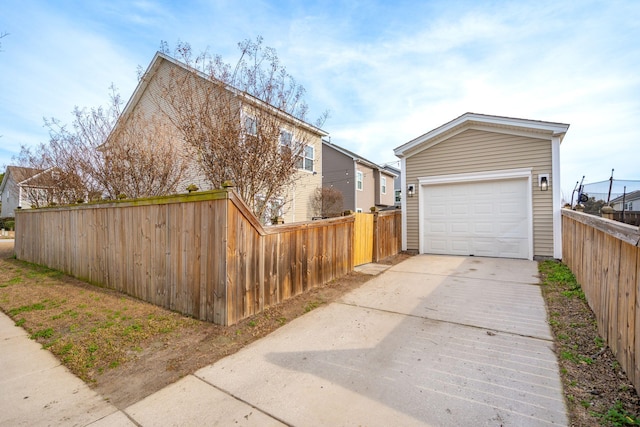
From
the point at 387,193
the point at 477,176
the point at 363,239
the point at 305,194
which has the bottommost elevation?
the point at 363,239

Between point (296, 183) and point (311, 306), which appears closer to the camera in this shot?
point (311, 306)

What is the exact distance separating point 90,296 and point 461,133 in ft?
33.5

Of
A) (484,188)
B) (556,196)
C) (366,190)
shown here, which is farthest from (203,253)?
(366,190)

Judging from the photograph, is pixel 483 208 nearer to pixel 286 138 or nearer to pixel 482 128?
pixel 482 128

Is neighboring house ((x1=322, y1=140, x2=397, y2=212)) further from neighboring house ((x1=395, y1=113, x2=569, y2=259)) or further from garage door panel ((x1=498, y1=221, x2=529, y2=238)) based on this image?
garage door panel ((x1=498, y1=221, x2=529, y2=238))

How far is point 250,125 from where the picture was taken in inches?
210

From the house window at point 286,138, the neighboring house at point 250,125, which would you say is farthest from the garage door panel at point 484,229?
the house window at point 286,138

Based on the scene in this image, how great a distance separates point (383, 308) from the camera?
4.46 m

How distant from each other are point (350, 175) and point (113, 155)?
15615 mm

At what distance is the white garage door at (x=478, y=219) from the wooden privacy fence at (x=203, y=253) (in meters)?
3.84

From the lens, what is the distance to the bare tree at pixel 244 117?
201 inches

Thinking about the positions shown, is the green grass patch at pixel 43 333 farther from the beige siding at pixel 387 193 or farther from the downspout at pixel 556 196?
the beige siding at pixel 387 193

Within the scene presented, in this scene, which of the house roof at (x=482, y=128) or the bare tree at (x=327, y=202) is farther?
the bare tree at (x=327, y=202)

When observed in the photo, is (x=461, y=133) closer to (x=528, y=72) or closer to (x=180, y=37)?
(x=528, y=72)
